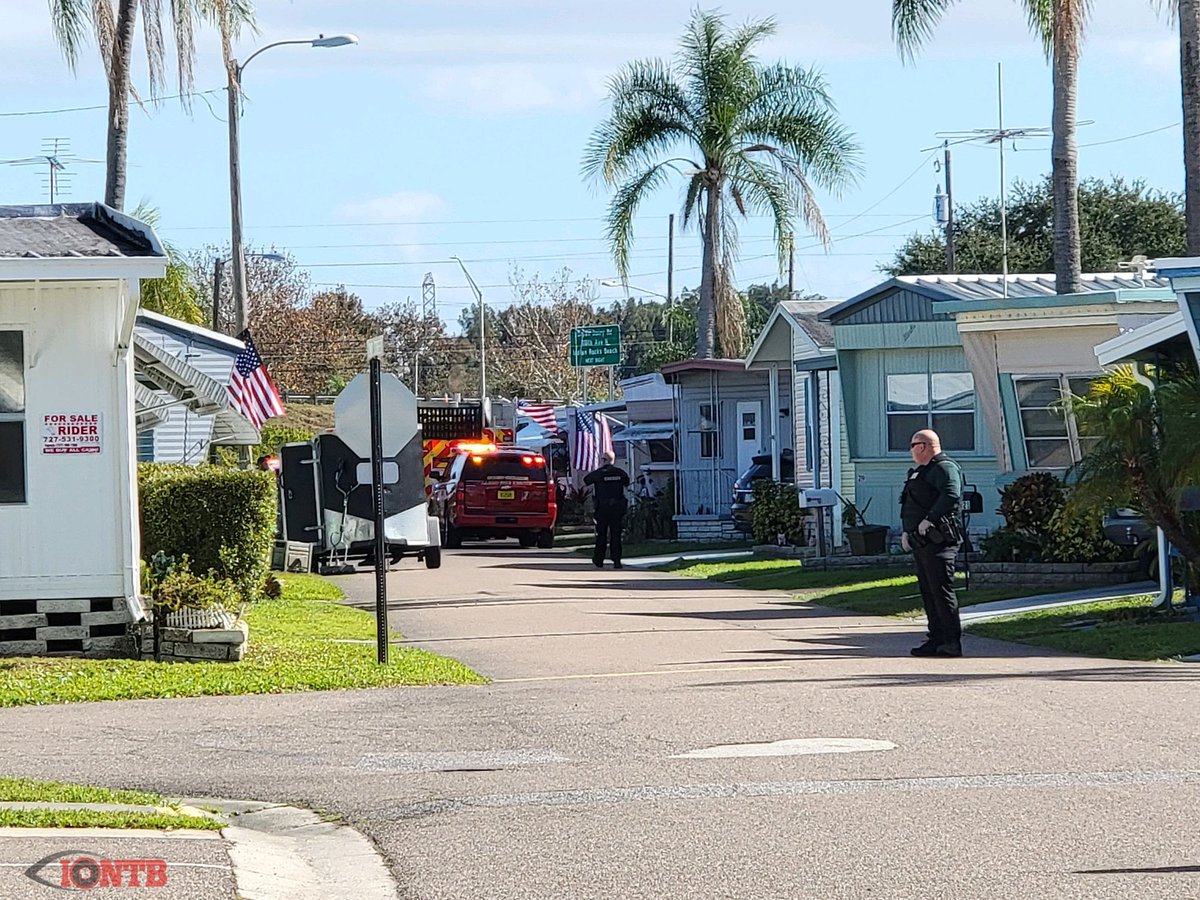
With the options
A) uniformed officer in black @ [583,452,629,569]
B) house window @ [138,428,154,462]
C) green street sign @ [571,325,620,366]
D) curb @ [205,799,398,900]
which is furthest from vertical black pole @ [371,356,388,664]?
green street sign @ [571,325,620,366]

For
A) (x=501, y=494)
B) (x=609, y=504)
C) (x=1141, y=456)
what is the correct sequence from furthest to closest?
1. (x=501, y=494)
2. (x=609, y=504)
3. (x=1141, y=456)

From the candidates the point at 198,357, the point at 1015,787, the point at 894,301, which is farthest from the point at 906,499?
the point at 198,357

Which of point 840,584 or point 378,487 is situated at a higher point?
point 378,487

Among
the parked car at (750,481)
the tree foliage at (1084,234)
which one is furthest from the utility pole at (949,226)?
the parked car at (750,481)

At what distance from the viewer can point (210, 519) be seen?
17.7 metres

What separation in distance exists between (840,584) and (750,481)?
426 inches

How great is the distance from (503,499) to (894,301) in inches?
474

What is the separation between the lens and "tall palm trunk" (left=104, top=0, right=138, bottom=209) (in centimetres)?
2400

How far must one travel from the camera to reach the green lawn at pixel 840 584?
1967cm

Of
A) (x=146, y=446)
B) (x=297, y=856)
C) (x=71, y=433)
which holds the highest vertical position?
(x=146, y=446)

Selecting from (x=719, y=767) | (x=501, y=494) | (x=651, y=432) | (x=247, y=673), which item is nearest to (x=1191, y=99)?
(x=247, y=673)

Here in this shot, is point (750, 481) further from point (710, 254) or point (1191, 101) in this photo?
point (1191, 101)

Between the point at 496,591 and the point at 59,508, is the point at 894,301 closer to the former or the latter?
the point at 496,591

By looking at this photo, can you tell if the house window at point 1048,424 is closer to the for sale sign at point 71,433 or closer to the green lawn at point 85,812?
the for sale sign at point 71,433
